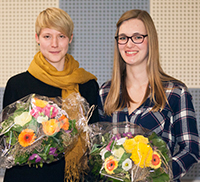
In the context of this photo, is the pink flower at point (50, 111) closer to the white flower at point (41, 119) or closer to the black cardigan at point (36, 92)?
the white flower at point (41, 119)

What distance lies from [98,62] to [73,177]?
157 cm

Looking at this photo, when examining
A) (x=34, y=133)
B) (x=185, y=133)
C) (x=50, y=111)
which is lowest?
(x=185, y=133)

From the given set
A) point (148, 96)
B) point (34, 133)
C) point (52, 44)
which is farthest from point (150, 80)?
point (34, 133)

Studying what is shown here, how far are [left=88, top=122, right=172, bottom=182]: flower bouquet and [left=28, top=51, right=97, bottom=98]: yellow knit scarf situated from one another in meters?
0.73

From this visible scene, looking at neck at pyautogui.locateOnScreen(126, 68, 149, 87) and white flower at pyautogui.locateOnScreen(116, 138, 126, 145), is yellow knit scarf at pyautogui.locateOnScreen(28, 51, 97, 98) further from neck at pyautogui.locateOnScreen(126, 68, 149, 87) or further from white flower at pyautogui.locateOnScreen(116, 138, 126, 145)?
white flower at pyautogui.locateOnScreen(116, 138, 126, 145)

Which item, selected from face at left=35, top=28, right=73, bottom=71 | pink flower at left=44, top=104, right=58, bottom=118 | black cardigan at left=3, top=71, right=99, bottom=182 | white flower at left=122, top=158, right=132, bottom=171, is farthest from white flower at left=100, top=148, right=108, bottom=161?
face at left=35, top=28, right=73, bottom=71

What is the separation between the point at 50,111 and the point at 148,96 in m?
0.72

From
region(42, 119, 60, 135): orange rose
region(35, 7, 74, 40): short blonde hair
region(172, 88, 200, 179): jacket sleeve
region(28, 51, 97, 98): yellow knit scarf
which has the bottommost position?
region(172, 88, 200, 179): jacket sleeve

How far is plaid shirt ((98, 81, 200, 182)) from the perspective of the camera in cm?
157

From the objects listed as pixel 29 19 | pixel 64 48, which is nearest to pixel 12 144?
pixel 64 48

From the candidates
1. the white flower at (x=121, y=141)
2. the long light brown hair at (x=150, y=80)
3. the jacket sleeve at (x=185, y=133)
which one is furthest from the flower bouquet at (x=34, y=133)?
the jacket sleeve at (x=185, y=133)

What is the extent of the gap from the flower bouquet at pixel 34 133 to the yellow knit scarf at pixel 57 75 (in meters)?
0.48

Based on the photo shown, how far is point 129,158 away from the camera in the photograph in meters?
1.18

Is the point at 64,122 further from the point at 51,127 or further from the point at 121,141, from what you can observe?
the point at 121,141
